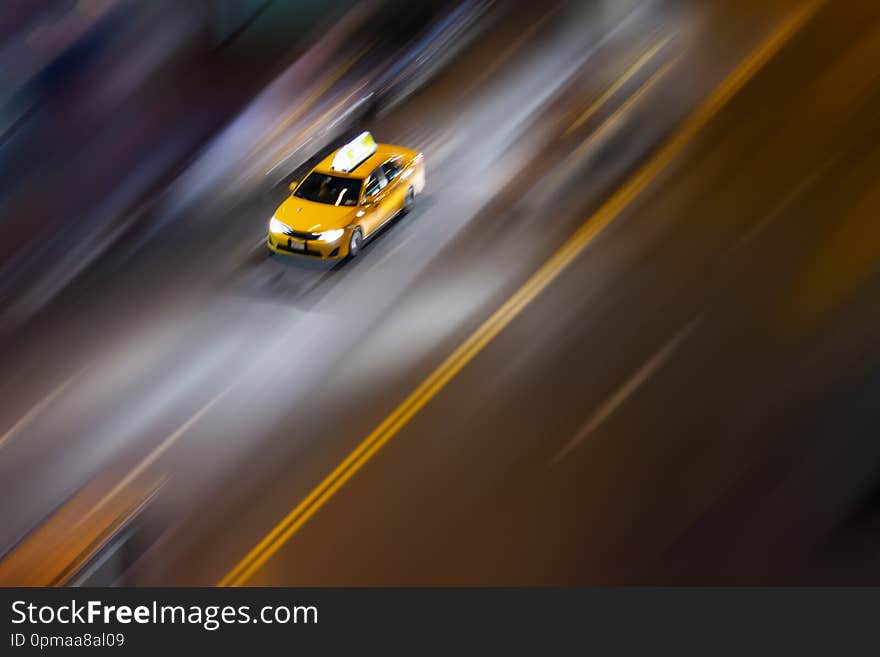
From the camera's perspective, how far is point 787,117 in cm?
2077

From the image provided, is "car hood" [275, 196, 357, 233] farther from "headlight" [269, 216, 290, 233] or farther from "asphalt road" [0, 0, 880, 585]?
"asphalt road" [0, 0, 880, 585]

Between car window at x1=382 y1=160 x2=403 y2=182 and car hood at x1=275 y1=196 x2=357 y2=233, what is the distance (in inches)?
40.5

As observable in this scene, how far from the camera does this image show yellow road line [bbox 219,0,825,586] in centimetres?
1300

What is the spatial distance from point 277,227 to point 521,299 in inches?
150

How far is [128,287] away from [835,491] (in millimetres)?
10116

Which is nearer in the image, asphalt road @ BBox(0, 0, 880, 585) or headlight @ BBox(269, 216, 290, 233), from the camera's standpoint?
asphalt road @ BBox(0, 0, 880, 585)

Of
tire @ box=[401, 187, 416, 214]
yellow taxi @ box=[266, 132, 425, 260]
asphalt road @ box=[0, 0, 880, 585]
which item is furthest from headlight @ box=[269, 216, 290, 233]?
tire @ box=[401, 187, 416, 214]

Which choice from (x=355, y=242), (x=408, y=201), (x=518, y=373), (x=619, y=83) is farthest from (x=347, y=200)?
(x=619, y=83)

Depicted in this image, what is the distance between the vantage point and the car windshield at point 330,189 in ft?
59.5

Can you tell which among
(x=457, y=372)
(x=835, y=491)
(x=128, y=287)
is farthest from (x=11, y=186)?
(x=835, y=491)

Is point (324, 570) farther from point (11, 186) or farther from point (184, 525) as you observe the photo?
point (11, 186)

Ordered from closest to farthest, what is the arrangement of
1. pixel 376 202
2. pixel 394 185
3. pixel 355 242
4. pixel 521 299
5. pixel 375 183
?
pixel 521 299, pixel 355 242, pixel 376 202, pixel 375 183, pixel 394 185

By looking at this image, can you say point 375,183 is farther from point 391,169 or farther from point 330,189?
point 330,189

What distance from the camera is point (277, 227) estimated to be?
17750 millimetres
